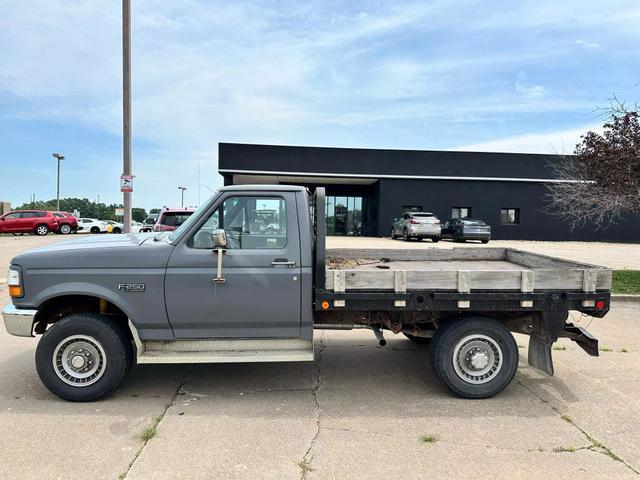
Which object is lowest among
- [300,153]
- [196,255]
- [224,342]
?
[224,342]

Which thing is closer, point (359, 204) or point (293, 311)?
point (293, 311)

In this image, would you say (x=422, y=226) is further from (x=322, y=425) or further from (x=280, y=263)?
(x=322, y=425)

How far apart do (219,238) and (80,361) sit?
1.73 meters

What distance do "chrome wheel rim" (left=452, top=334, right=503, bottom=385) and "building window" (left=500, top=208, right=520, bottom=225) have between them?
93.3 ft

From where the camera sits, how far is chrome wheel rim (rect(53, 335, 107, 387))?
163 inches

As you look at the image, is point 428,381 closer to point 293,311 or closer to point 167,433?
point 293,311

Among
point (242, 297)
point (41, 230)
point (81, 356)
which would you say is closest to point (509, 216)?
point (242, 297)

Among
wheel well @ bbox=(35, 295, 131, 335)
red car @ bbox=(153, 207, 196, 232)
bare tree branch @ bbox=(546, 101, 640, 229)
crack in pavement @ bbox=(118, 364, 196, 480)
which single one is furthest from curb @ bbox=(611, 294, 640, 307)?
red car @ bbox=(153, 207, 196, 232)

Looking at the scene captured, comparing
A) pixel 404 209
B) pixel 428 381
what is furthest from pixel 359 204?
pixel 428 381

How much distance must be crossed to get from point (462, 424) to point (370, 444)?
2.92 feet

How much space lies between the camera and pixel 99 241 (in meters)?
4.56

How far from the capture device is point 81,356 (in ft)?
13.6

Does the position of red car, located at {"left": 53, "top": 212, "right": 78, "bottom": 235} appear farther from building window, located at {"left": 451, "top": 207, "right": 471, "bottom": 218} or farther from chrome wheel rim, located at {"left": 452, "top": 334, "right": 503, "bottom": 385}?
chrome wheel rim, located at {"left": 452, "top": 334, "right": 503, "bottom": 385}

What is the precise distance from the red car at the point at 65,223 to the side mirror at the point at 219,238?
31.5 meters
